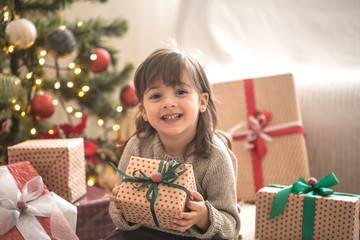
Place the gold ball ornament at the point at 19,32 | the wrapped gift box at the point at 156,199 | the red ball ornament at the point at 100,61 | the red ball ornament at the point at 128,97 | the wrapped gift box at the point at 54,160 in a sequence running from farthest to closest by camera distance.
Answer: the red ball ornament at the point at 128,97 < the red ball ornament at the point at 100,61 < the gold ball ornament at the point at 19,32 < the wrapped gift box at the point at 54,160 < the wrapped gift box at the point at 156,199

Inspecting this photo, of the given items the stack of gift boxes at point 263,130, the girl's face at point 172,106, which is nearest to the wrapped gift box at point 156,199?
the girl's face at point 172,106

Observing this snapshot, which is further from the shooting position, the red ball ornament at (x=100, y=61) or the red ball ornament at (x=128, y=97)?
the red ball ornament at (x=128, y=97)

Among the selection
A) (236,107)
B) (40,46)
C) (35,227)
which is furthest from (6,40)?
(236,107)

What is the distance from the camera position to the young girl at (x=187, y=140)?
3.39 feet

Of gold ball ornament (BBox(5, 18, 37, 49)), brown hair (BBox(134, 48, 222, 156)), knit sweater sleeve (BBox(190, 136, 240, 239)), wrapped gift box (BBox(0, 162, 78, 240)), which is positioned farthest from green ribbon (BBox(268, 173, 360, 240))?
gold ball ornament (BBox(5, 18, 37, 49))

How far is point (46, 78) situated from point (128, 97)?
345mm

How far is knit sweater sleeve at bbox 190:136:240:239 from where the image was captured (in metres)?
1.03

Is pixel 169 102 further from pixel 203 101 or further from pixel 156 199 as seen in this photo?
pixel 156 199

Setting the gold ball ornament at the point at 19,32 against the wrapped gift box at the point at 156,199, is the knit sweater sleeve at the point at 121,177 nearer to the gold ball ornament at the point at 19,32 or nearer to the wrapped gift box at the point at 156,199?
the wrapped gift box at the point at 156,199

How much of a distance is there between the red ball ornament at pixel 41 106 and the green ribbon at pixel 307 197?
0.90 metres

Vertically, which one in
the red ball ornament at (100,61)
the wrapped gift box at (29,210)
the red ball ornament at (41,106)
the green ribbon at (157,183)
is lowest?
the wrapped gift box at (29,210)

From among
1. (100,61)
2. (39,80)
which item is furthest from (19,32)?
(100,61)

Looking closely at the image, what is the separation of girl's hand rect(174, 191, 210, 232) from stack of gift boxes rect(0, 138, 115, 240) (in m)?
0.37

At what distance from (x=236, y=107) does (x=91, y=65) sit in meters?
0.60
